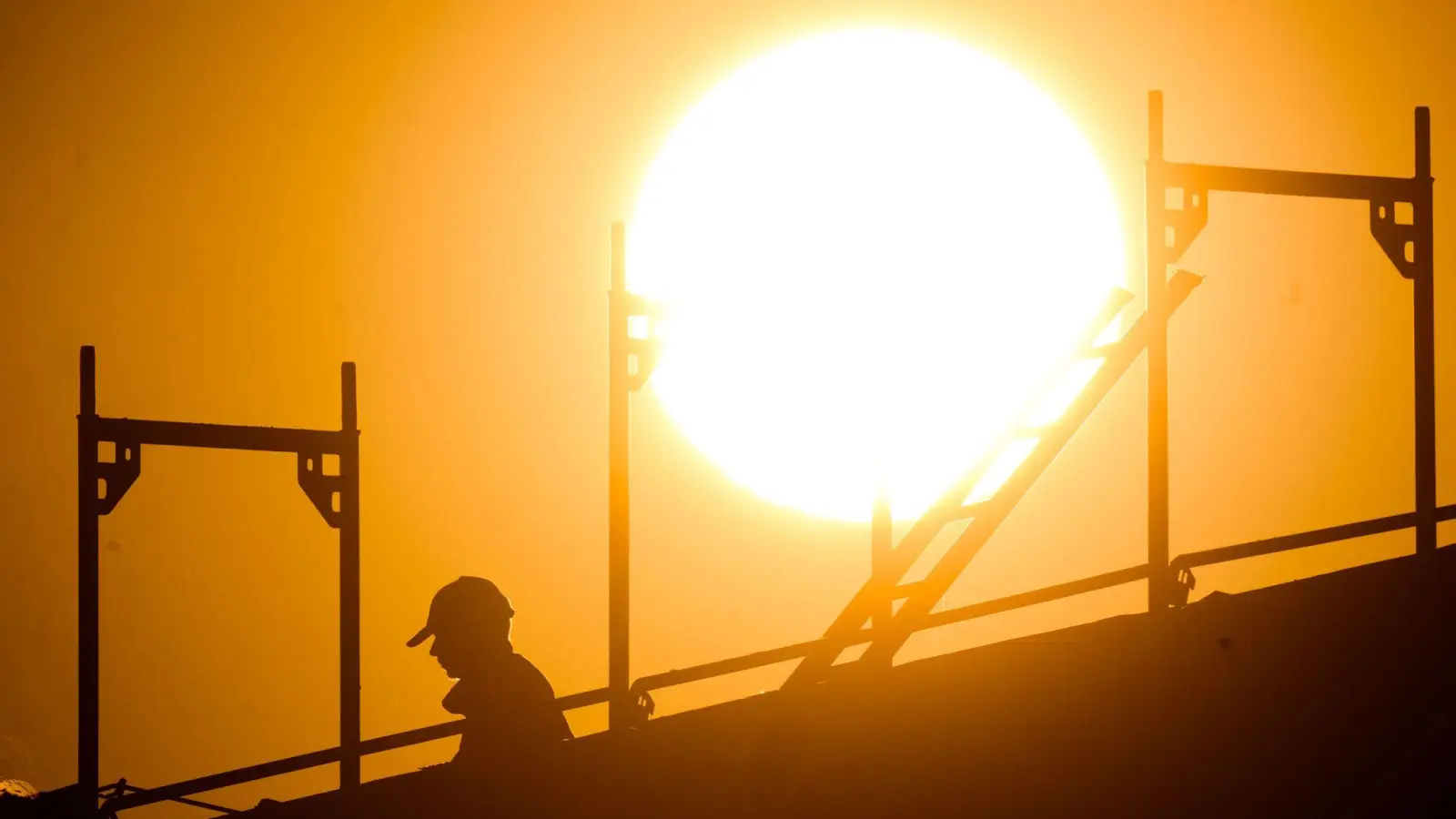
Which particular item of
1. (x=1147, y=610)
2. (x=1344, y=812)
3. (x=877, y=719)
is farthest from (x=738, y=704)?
(x=1344, y=812)

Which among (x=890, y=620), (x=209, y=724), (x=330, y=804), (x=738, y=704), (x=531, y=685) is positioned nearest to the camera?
(x=330, y=804)

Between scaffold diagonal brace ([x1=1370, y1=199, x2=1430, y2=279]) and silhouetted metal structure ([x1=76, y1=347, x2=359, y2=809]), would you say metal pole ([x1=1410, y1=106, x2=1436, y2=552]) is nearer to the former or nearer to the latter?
scaffold diagonal brace ([x1=1370, y1=199, x2=1430, y2=279])

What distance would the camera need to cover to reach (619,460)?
8719mm

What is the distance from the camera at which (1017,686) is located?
21.4 feet

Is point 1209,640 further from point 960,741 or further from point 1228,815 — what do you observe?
point 960,741

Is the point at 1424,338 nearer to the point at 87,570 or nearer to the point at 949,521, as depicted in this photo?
the point at 949,521

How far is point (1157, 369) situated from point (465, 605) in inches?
154

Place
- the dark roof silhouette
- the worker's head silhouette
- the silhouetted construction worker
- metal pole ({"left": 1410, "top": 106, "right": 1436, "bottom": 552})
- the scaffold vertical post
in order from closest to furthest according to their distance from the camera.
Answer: the dark roof silhouette < the scaffold vertical post < the silhouetted construction worker < the worker's head silhouette < metal pole ({"left": 1410, "top": 106, "right": 1436, "bottom": 552})

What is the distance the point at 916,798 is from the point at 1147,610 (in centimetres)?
172

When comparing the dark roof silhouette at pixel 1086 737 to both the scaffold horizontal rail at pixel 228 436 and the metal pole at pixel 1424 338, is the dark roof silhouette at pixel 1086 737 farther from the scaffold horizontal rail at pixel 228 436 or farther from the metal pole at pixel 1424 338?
the scaffold horizontal rail at pixel 228 436

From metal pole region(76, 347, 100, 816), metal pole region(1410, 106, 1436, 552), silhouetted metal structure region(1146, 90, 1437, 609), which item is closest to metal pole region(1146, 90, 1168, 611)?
silhouetted metal structure region(1146, 90, 1437, 609)

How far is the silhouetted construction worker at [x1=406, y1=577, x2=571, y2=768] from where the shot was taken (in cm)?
736

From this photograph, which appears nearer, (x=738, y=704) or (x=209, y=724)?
(x=738, y=704)

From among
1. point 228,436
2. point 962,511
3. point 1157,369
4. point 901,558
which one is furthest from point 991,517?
point 228,436
